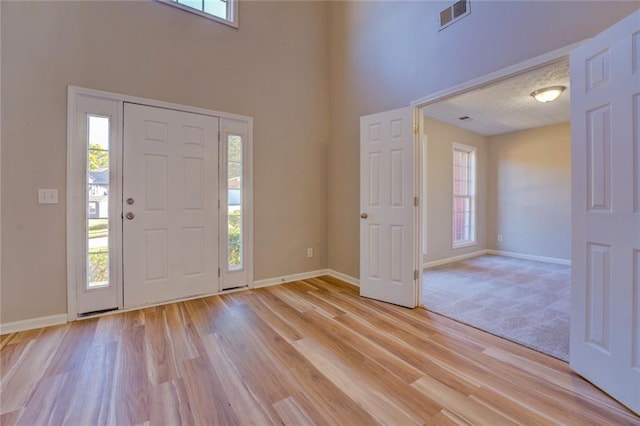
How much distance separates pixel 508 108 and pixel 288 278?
13.9 feet

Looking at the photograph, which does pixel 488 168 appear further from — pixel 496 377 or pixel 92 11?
pixel 92 11

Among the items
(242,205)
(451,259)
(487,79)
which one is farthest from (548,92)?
(242,205)

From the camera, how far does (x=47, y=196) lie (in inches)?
95.3

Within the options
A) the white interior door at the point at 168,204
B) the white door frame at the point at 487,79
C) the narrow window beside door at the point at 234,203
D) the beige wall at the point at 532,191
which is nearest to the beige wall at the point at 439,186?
the beige wall at the point at 532,191

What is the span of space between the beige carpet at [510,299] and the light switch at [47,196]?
3.72 metres

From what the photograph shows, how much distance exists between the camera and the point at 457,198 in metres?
5.69

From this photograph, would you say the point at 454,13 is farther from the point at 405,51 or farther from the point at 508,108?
the point at 508,108

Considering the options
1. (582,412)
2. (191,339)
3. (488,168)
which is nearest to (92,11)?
(191,339)

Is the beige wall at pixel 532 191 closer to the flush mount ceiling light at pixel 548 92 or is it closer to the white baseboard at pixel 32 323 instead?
the flush mount ceiling light at pixel 548 92

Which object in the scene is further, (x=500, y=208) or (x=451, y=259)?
(x=500, y=208)

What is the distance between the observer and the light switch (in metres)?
2.40

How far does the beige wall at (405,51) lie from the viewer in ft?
6.30

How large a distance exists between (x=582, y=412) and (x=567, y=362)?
1.81ft

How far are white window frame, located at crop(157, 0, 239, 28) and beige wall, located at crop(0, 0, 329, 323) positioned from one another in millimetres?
54
